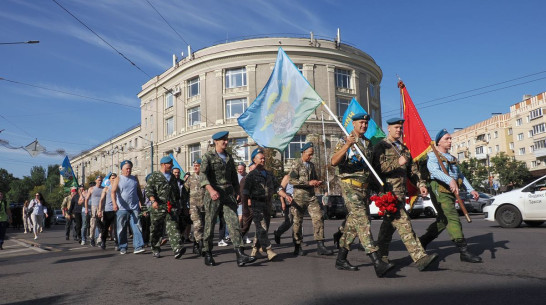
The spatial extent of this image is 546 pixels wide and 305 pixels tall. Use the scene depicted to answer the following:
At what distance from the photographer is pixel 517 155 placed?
70875mm

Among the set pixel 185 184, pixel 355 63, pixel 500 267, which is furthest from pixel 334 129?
pixel 500 267

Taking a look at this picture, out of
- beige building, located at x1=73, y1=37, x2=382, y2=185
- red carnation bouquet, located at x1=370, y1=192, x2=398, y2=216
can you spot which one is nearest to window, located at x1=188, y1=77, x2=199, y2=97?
beige building, located at x1=73, y1=37, x2=382, y2=185

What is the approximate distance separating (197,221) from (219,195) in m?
2.67

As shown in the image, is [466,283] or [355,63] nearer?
[466,283]

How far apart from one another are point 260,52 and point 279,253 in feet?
136

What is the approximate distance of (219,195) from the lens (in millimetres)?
6734

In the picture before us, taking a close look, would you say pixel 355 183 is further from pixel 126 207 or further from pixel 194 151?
pixel 194 151

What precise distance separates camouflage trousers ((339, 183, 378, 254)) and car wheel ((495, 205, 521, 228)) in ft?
28.4

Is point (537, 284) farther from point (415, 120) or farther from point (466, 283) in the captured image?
point (415, 120)

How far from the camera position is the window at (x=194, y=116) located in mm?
52000

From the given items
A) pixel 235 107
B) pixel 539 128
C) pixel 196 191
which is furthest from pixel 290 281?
pixel 539 128

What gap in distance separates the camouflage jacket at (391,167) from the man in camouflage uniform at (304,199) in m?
2.06

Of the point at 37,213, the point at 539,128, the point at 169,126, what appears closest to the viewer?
the point at 37,213

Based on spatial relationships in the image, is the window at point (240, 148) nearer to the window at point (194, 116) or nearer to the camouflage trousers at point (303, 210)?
the window at point (194, 116)
